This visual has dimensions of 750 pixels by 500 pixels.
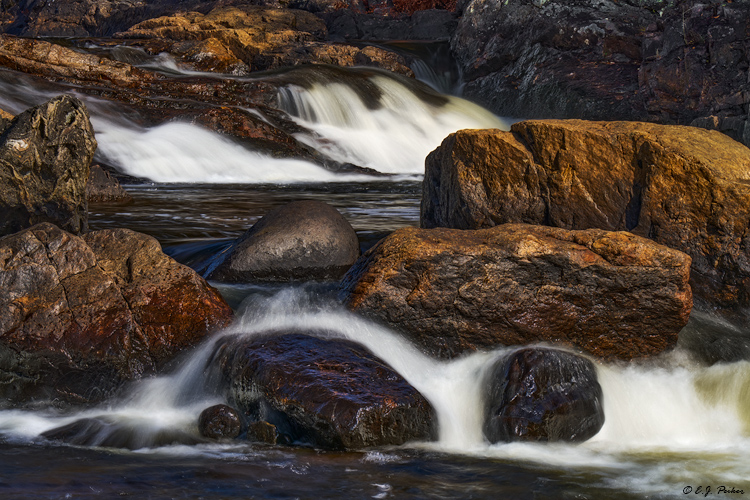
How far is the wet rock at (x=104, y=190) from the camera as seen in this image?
10.2 meters

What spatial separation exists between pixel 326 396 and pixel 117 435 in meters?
1.18

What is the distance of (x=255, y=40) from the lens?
23406mm

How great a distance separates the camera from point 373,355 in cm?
430

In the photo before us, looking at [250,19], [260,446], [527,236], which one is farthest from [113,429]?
[250,19]

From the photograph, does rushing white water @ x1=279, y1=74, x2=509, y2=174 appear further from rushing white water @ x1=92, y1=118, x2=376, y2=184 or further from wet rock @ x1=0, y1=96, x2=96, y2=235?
wet rock @ x1=0, y1=96, x2=96, y2=235

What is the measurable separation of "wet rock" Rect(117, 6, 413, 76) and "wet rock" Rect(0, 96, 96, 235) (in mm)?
14561

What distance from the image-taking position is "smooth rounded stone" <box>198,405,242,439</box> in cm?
373

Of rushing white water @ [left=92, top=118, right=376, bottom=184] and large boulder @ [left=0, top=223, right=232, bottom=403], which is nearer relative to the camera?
large boulder @ [left=0, top=223, right=232, bottom=403]

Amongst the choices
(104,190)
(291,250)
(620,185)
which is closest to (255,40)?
(104,190)

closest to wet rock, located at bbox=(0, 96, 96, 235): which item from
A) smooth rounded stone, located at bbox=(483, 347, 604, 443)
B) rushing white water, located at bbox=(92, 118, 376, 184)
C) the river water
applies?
the river water

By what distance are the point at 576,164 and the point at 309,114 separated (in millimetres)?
11825

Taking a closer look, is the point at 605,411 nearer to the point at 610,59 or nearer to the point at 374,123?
the point at 374,123

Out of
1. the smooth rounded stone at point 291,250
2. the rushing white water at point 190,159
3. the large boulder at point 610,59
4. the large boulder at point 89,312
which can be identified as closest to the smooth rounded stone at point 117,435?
the large boulder at point 89,312

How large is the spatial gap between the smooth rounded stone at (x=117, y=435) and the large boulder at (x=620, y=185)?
123 inches
